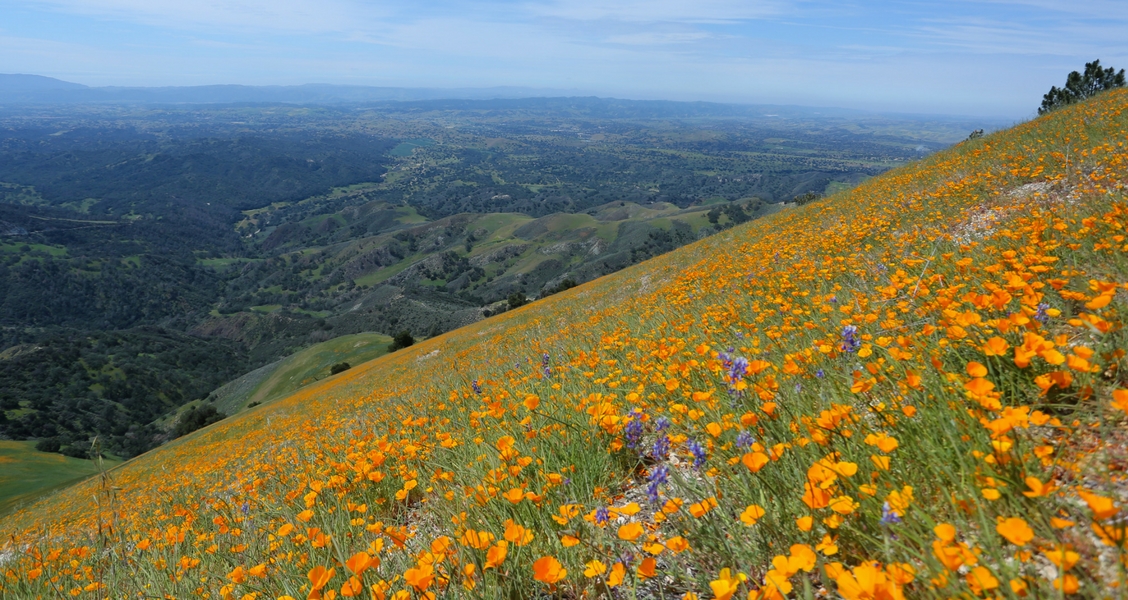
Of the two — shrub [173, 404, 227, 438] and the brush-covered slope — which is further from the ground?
the brush-covered slope

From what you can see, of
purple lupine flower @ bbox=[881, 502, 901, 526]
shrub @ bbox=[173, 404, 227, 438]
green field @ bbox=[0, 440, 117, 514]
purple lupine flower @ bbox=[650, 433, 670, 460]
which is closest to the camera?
purple lupine flower @ bbox=[881, 502, 901, 526]

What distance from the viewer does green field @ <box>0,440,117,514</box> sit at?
1186 inches

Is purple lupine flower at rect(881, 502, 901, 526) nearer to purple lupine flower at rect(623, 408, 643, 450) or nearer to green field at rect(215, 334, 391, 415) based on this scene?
purple lupine flower at rect(623, 408, 643, 450)

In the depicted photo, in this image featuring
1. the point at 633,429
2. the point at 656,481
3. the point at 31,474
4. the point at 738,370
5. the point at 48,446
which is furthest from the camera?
the point at 48,446

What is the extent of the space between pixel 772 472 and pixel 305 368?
2937 inches

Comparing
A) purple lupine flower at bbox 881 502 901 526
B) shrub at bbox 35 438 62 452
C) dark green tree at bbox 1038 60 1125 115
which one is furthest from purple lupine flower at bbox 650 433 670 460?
shrub at bbox 35 438 62 452

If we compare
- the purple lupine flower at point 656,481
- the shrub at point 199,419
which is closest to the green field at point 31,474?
the shrub at point 199,419

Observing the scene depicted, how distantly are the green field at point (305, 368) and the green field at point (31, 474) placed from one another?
776 inches

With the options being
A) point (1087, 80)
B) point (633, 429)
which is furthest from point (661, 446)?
point (1087, 80)

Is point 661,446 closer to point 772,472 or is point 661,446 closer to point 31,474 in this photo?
point 772,472

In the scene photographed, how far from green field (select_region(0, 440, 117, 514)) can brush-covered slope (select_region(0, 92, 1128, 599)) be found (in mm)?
33965

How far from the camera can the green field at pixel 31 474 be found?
3012 centimetres

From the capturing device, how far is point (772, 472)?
226cm

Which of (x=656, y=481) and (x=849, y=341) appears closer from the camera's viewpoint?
(x=656, y=481)
